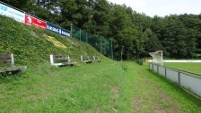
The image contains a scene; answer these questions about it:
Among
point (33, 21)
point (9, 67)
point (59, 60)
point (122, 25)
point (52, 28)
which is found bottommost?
point (9, 67)

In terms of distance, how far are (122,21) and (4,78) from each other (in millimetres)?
49612

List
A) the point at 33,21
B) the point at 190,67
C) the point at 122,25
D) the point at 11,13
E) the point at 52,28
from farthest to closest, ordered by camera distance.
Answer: the point at 122,25, the point at 190,67, the point at 52,28, the point at 33,21, the point at 11,13

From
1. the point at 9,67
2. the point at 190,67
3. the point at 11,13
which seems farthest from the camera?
the point at 190,67

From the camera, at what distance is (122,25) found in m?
53.9

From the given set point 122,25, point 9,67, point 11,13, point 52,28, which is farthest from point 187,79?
point 122,25

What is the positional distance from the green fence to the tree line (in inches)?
386

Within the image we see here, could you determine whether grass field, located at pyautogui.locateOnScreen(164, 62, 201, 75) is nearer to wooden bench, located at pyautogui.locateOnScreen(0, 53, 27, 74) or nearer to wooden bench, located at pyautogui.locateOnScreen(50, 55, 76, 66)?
wooden bench, located at pyautogui.locateOnScreen(50, 55, 76, 66)

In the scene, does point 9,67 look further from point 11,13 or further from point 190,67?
point 190,67

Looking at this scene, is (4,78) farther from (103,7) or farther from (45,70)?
(103,7)

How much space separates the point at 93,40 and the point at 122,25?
80.4 feet

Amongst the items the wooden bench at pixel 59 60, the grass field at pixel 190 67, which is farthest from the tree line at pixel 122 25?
the wooden bench at pixel 59 60

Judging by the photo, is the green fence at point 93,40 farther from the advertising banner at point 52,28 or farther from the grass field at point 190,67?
the grass field at point 190,67

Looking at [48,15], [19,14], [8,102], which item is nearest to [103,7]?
[48,15]

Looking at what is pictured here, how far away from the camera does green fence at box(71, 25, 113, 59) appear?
25703mm
